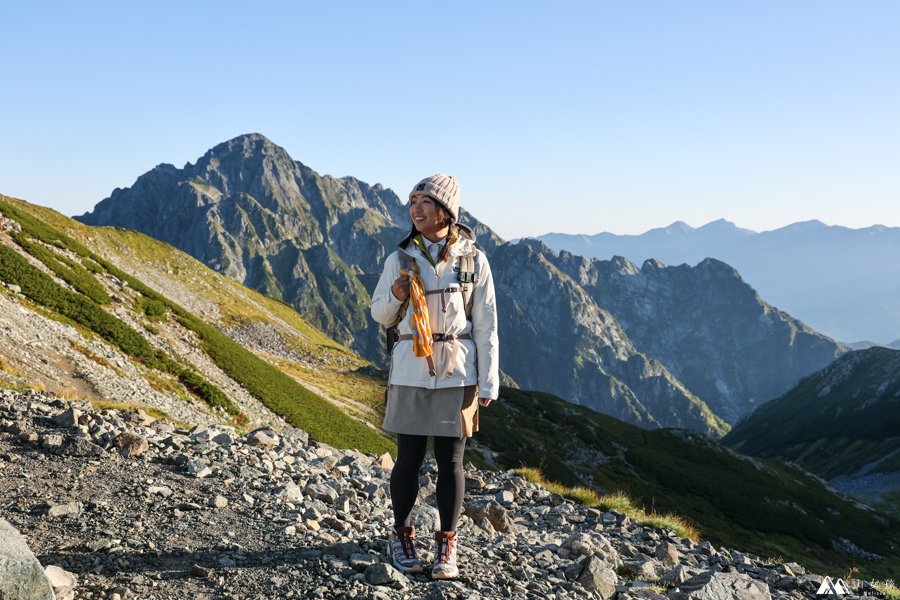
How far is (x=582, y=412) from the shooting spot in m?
103

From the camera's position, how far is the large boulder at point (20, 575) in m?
5.30

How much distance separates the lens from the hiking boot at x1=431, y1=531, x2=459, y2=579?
7.47 meters

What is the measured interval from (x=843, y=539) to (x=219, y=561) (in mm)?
94869

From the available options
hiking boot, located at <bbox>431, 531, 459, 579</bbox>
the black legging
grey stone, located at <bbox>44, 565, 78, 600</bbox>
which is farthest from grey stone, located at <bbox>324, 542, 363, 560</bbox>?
grey stone, located at <bbox>44, 565, 78, 600</bbox>

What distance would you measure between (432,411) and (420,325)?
110 cm

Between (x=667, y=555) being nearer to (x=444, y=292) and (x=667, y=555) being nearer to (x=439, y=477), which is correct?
(x=439, y=477)

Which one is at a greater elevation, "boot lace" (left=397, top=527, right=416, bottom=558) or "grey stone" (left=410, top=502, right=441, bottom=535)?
"boot lace" (left=397, top=527, right=416, bottom=558)

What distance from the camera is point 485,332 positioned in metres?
7.66

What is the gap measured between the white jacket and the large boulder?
13.0 feet

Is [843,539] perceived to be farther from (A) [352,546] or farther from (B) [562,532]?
(A) [352,546]

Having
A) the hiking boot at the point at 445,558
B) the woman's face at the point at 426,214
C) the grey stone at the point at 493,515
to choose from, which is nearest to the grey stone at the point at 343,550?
the hiking boot at the point at 445,558

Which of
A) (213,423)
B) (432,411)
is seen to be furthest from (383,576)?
(213,423)

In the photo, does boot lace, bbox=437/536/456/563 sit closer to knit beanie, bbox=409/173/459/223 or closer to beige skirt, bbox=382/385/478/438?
beige skirt, bbox=382/385/478/438

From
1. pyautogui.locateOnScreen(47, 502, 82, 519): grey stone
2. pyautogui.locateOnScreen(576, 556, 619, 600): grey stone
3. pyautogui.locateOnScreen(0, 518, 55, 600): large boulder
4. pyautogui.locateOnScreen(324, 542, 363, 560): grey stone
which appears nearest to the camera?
pyautogui.locateOnScreen(0, 518, 55, 600): large boulder
